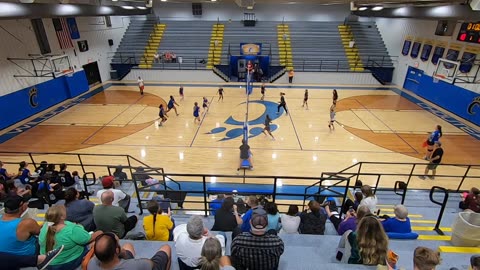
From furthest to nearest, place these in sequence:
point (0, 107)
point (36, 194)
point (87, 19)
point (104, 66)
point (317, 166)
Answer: point (104, 66) → point (87, 19) → point (0, 107) → point (317, 166) → point (36, 194)

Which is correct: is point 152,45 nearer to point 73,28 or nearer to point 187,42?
point 187,42

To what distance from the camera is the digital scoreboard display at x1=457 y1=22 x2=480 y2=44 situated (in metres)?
14.8

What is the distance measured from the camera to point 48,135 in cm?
1331

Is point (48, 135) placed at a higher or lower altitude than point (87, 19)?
lower

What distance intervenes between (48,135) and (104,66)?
12274mm

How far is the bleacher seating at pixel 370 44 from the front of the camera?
79.3 ft

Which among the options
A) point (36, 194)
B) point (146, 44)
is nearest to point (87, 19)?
point (146, 44)

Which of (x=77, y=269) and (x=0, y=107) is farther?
(x=0, y=107)

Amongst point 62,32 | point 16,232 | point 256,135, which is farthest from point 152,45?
point 16,232

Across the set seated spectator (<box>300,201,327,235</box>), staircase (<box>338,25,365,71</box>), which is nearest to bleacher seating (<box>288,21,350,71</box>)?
staircase (<box>338,25,365,71</box>)

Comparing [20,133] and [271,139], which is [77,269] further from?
[20,133]

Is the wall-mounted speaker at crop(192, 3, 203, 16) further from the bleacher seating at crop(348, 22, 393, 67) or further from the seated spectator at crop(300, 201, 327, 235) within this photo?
the seated spectator at crop(300, 201, 327, 235)

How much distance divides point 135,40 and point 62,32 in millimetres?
8813

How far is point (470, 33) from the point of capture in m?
15.3
